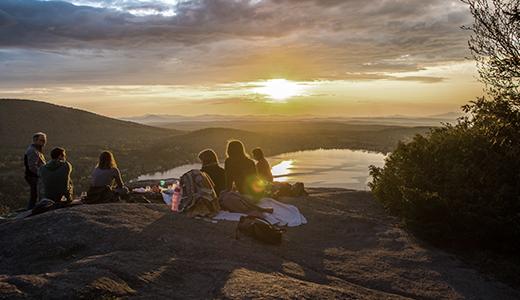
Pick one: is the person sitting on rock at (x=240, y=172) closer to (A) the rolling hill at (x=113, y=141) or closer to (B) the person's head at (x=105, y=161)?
(B) the person's head at (x=105, y=161)

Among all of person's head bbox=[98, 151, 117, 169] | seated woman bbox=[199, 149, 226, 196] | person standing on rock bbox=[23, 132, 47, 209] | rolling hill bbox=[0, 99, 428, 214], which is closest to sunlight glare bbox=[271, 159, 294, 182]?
rolling hill bbox=[0, 99, 428, 214]

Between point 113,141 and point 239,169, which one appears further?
point 113,141

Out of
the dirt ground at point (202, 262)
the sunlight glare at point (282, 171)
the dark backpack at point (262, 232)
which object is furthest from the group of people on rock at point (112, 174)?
the sunlight glare at point (282, 171)

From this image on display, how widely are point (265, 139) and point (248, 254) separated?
3356 inches

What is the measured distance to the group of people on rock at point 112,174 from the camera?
1400cm

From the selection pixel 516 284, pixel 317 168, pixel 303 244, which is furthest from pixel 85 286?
pixel 317 168

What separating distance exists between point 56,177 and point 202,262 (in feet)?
22.8

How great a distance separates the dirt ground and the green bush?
1.02 metres

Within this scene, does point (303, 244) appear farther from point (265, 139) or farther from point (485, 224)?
point (265, 139)

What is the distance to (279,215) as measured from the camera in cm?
1441

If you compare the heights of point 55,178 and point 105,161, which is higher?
point 105,161

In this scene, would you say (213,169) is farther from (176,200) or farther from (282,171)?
(282,171)

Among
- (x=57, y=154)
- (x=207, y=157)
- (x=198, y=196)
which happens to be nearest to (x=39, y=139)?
(x=57, y=154)

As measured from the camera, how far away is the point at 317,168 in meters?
59.2
